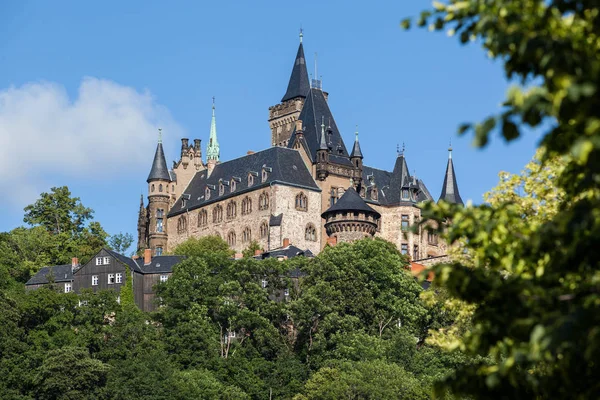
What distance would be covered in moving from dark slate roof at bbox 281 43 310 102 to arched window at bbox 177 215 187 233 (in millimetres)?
20886

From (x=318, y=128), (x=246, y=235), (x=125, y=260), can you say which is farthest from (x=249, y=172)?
(x=125, y=260)

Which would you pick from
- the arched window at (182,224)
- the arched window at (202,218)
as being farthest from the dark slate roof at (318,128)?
the arched window at (182,224)

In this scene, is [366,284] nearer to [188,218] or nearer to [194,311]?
[194,311]

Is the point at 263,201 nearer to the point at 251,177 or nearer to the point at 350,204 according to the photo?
the point at 251,177

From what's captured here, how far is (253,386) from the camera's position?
79.1 meters

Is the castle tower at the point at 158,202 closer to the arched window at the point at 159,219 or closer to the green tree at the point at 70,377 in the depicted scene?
the arched window at the point at 159,219

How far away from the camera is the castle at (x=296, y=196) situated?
111188 mm

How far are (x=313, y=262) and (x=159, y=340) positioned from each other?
12388mm

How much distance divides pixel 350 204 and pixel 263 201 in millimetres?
10492

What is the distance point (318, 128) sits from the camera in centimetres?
12094

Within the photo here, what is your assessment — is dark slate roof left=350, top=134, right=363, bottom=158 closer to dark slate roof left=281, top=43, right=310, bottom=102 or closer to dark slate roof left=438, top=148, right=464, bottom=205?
dark slate roof left=438, top=148, right=464, bottom=205

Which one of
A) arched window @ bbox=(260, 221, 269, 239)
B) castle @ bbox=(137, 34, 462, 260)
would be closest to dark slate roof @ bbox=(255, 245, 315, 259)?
castle @ bbox=(137, 34, 462, 260)

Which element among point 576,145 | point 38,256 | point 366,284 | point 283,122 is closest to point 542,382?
point 576,145

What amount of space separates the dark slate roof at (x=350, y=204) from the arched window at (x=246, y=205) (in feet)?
29.8
